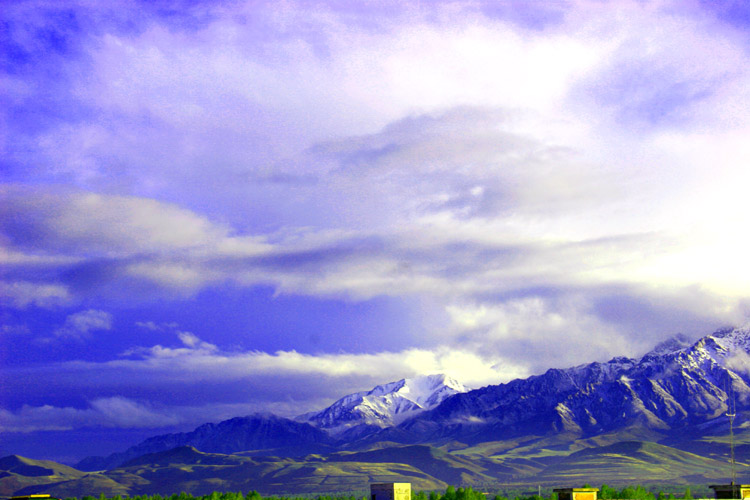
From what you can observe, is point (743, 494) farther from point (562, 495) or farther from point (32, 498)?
point (32, 498)

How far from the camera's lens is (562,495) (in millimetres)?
193875

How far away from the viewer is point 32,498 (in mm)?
180625

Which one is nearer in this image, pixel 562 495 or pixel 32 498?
pixel 32 498

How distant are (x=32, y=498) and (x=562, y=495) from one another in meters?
116

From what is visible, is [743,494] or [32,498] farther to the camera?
[743,494]

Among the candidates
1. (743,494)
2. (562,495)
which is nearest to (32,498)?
(562,495)

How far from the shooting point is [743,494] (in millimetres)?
199125

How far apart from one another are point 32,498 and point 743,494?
16043 centimetres

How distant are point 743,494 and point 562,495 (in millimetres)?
43945
